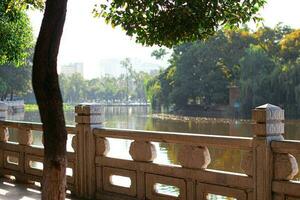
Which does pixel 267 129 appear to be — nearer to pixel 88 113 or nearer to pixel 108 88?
pixel 88 113

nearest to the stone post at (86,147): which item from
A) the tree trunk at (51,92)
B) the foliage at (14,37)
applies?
the foliage at (14,37)

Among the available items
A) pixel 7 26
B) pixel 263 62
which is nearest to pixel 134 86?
pixel 263 62

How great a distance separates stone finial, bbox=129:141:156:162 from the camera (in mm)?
5805

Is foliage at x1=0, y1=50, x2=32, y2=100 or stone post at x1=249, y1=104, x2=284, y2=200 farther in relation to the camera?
A: foliage at x1=0, y1=50, x2=32, y2=100

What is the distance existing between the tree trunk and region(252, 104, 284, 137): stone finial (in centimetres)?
199

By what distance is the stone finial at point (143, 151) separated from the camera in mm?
5805

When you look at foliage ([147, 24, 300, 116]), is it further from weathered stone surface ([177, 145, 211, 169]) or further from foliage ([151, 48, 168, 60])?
weathered stone surface ([177, 145, 211, 169])

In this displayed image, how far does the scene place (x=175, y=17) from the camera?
146 inches

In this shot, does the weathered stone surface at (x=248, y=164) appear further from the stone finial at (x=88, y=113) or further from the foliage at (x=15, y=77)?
the foliage at (x=15, y=77)

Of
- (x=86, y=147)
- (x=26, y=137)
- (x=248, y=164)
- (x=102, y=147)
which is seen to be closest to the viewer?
(x=248, y=164)

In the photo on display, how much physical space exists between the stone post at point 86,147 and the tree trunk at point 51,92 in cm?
301

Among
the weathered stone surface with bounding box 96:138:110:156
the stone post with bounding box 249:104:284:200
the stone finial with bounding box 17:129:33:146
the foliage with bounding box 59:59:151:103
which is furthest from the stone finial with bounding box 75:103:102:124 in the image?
the foliage with bounding box 59:59:151:103

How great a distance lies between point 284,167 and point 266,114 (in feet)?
1.65

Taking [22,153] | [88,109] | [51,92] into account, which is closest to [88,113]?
[88,109]
